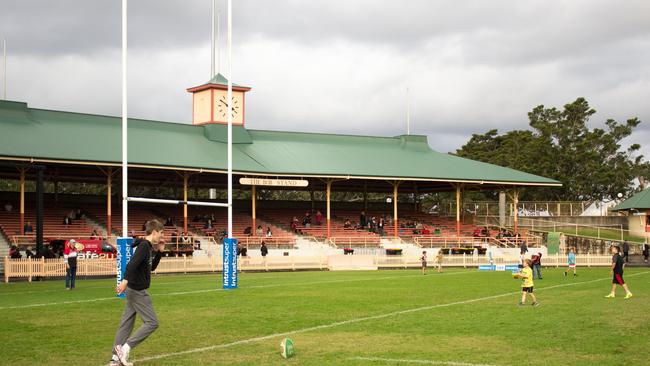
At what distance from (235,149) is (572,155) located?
4557 centimetres

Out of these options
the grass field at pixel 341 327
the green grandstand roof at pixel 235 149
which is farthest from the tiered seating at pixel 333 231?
the grass field at pixel 341 327

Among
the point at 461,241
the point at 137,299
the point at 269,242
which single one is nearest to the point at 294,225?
the point at 269,242

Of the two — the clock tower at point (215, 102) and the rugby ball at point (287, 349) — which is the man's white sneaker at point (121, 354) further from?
the clock tower at point (215, 102)

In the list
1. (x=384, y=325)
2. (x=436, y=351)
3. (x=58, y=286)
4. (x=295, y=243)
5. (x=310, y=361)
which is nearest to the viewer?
(x=310, y=361)

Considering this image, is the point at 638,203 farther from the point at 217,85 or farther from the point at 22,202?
the point at 22,202

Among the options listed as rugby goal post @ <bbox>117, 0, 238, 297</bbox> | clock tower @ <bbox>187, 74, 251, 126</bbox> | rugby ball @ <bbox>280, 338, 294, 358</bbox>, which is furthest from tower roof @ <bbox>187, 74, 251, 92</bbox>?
rugby ball @ <bbox>280, 338, 294, 358</bbox>

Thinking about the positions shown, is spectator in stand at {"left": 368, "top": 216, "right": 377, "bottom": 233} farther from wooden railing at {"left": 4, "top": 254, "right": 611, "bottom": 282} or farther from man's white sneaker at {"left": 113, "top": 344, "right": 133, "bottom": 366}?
man's white sneaker at {"left": 113, "top": 344, "right": 133, "bottom": 366}

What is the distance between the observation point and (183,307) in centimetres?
2028

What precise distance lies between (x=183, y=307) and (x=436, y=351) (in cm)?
883

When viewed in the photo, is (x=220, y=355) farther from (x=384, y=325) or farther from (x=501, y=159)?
(x=501, y=159)


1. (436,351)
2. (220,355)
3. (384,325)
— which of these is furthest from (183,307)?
(436,351)

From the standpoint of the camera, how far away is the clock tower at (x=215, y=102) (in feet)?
185

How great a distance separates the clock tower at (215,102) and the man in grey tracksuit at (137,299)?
44718 mm

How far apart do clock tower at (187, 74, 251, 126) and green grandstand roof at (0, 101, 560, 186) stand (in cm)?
107
